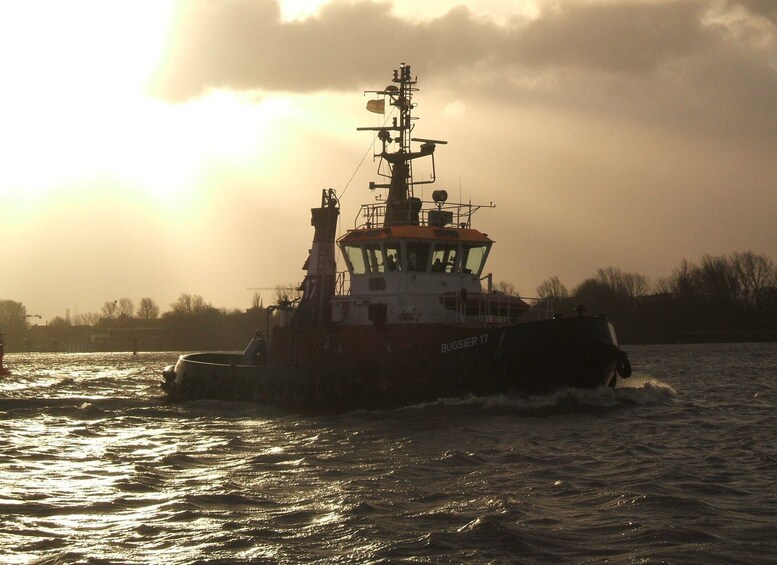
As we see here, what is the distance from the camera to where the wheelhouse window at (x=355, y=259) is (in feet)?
78.3

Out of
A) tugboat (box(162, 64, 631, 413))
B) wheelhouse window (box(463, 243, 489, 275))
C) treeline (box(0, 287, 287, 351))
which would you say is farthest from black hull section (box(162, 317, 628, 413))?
treeline (box(0, 287, 287, 351))

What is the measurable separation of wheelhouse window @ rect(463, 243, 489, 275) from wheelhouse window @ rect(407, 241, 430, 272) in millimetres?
1241

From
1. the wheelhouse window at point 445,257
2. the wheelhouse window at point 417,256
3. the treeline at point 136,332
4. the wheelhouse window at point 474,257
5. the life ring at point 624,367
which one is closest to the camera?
the life ring at point 624,367

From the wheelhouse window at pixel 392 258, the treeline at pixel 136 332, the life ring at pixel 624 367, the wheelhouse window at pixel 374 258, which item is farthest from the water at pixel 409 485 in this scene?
the treeline at pixel 136 332

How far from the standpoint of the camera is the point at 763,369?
40.0 m

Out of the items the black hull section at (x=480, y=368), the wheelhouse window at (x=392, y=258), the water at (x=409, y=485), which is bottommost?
the water at (x=409, y=485)

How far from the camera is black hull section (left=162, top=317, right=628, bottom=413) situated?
65.1ft

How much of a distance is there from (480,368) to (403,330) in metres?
2.39

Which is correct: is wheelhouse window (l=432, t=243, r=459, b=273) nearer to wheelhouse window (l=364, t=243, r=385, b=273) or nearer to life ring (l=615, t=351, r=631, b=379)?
wheelhouse window (l=364, t=243, r=385, b=273)

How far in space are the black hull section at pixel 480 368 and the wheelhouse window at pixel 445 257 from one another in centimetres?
314

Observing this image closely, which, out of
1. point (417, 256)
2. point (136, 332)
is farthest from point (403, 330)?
point (136, 332)

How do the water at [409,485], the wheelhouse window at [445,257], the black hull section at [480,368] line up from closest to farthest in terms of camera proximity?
1. the water at [409,485]
2. the black hull section at [480,368]
3. the wheelhouse window at [445,257]

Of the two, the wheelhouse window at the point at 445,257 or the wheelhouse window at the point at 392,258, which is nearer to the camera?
the wheelhouse window at the point at 392,258

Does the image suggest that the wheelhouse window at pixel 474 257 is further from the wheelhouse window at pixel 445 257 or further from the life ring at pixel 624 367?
the life ring at pixel 624 367
